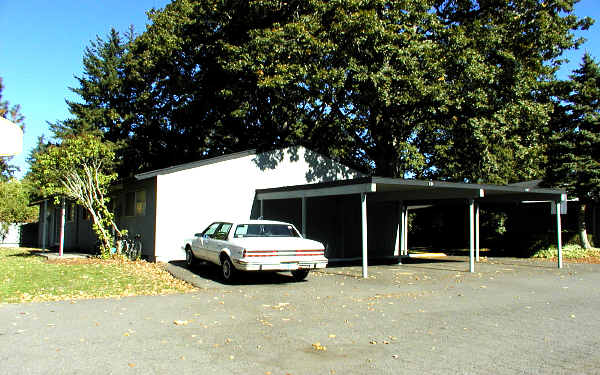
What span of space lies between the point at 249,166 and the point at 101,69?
26.3 metres

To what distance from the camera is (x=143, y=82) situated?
104ft

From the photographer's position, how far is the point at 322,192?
14703 mm

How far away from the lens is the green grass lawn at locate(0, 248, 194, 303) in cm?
970

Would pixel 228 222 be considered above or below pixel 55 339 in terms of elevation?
above

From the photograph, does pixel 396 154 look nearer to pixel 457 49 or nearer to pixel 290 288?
pixel 457 49

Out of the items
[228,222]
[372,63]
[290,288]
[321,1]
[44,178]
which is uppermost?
[321,1]

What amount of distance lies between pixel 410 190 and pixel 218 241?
6.49 m

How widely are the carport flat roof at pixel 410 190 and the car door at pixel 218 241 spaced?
325 cm

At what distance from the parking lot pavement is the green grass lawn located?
788 millimetres

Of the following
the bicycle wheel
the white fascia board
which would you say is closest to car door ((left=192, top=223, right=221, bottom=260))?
the white fascia board

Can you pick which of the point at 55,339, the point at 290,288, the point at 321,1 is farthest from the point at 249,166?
the point at 55,339

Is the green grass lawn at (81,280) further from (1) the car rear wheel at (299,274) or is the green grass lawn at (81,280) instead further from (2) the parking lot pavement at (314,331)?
(1) the car rear wheel at (299,274)

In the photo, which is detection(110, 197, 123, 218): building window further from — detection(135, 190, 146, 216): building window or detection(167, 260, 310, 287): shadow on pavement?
detection(167, 260, 310, 287): shadow on pavement

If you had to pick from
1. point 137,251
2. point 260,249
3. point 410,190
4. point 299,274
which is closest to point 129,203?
point 137,251
